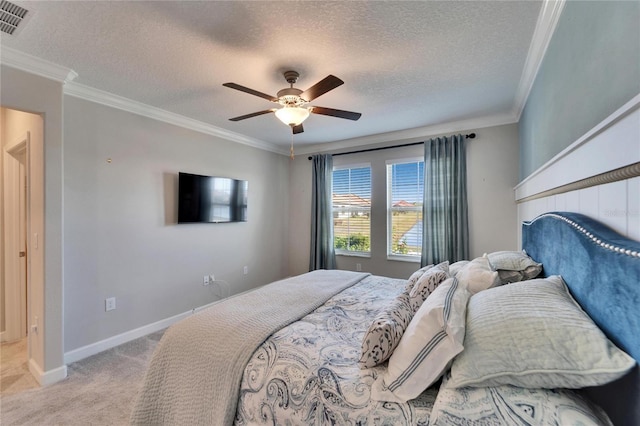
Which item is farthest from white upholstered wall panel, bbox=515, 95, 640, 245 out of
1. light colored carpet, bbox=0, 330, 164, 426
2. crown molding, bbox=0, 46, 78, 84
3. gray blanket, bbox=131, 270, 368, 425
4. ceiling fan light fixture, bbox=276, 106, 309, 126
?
crown molding, bbox=0, 46, 78, 84

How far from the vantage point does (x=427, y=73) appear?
2.37 meters

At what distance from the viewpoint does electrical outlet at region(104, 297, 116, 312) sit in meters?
2.80

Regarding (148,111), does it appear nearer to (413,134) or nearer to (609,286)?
(413,134)

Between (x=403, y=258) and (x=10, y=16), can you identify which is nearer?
(x=10, y=16)

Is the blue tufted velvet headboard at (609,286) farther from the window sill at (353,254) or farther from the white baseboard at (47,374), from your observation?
the white baseboard at (47,374)

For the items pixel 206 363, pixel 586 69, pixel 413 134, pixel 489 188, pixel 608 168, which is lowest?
pixel 206 363

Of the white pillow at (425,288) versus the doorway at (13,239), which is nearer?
the white pillow at (425,288)

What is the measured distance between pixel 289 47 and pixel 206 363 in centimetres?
207

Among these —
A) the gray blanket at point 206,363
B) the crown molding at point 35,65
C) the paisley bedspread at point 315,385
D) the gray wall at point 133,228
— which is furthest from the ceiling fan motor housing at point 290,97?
the gray wall at point 133,228

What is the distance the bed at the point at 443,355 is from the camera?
801mm

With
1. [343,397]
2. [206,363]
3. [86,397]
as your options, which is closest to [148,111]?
[86,397]

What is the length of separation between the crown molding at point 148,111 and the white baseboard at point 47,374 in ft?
7.99

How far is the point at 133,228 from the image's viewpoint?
3031mm

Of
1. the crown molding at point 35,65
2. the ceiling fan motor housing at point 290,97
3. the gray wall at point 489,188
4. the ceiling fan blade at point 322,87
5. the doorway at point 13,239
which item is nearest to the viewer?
the ceiling fan blade at point 322,87
